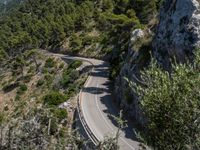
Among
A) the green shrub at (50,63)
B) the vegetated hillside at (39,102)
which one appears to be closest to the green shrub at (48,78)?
the vegetated hillside at (39,102)

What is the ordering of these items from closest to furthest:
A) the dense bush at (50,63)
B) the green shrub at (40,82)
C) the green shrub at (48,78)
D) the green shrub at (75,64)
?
→ the green shrub at (48,78)
the green shrub at (40,82)
the green shrub at (75,64)
the dense bush at (50,63)

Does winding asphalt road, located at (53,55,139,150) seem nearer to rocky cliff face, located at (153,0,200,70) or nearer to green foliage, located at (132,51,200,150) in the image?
rocky cliff face, located at (153,0,200,70)

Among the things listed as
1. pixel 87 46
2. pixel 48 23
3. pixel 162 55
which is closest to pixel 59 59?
pixel 87 46

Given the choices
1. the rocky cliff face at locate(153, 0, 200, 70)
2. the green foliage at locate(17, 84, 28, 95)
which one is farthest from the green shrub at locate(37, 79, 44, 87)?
the rocky cliff face at locate(153, 0, 200, 70)

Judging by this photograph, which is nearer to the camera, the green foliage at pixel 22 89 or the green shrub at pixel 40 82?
the green shrub at pixel 40 82

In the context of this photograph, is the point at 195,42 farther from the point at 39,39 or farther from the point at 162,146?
the point at 39,39

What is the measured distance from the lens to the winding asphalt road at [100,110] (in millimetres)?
35250

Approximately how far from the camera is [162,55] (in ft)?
118

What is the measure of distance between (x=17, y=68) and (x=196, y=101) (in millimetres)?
79788

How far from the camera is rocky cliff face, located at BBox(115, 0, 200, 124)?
31641mm

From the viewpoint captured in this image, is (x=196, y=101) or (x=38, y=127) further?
(x=38, y=127)

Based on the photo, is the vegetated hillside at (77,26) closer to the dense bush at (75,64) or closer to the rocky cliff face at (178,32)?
the dense bush at (75,64)

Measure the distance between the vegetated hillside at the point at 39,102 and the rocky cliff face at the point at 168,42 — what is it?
22.6 ft

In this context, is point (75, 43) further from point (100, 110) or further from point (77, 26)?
point (100, 110)
